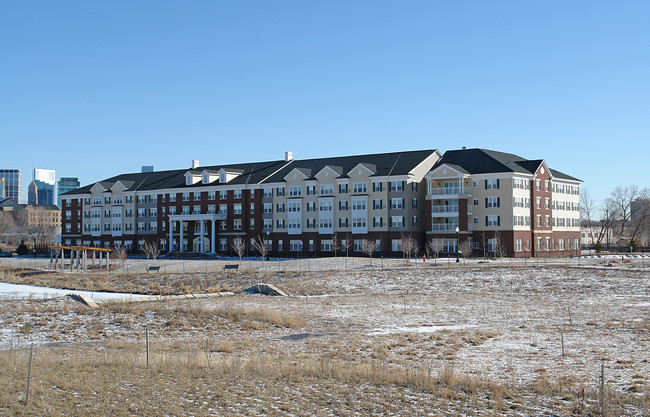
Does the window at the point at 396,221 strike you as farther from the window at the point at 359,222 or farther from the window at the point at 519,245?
the window at the point at 519,245

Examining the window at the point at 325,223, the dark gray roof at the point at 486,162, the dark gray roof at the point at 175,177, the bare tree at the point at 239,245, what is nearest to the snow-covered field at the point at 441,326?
the dark gray roof at the point at 486,162

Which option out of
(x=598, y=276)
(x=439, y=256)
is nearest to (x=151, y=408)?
(x=598, y=276)

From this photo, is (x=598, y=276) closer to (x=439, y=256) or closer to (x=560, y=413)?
(x=439, y=256)

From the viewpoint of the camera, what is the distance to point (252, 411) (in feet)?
45.8

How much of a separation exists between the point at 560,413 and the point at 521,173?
219 ft

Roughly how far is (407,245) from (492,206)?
11.9m

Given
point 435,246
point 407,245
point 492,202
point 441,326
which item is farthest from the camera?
point 492,202

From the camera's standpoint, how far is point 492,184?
78.7 meters

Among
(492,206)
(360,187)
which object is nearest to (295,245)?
(360,187)

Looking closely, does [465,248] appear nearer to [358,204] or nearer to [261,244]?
[358,204]

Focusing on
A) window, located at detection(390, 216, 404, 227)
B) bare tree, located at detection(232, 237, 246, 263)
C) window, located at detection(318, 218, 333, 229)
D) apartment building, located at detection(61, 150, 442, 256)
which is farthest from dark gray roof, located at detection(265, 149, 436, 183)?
bare tree, located at detection(232, 237, 246, 263)

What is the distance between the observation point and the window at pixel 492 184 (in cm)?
7825

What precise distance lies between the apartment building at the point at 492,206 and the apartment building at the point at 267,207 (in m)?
3.90

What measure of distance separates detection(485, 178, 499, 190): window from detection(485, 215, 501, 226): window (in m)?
3.55
